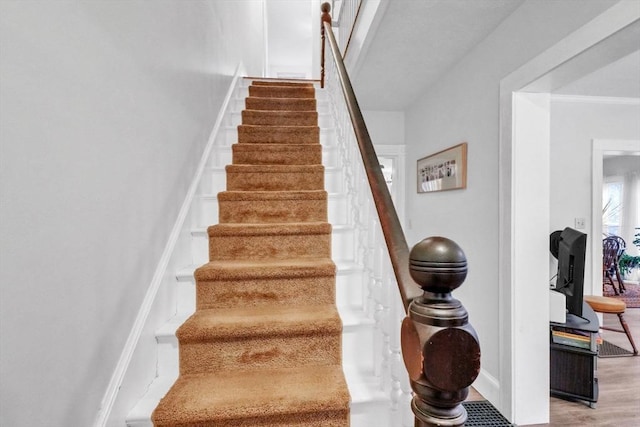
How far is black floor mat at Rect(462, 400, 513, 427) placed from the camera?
6.27 ft

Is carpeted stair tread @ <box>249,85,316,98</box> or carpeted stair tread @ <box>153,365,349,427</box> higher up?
carpeted stair tread @ <box>249,85,316,98</box>

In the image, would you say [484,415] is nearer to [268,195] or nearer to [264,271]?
[264,271]

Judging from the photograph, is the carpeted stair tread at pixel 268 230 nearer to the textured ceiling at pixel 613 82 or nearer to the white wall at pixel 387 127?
the white wall at pixel 387 127

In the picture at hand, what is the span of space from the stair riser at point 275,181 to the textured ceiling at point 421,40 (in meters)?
1.10

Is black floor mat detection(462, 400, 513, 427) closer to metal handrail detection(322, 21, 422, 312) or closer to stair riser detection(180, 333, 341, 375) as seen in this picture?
stair riser detection(180, 333, 341, 375)

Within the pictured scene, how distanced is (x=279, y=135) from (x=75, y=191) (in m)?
1.87

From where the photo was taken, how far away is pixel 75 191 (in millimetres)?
806

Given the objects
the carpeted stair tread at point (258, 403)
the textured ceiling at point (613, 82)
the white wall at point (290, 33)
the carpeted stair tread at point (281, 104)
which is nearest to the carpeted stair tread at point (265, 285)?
the carpeted stair tread at point (258, 403)

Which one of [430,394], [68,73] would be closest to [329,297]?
[430,394]

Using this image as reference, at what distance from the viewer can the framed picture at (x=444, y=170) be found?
2571mm

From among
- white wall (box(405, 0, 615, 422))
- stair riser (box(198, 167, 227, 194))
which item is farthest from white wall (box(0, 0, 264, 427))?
white wall (box(405, 0, 615, 422))

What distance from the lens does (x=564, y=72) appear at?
5.36 feet

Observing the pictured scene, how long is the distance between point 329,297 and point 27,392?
1029 mm

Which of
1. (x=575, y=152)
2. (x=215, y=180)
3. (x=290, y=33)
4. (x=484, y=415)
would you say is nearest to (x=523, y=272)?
(x=484, y=415)
